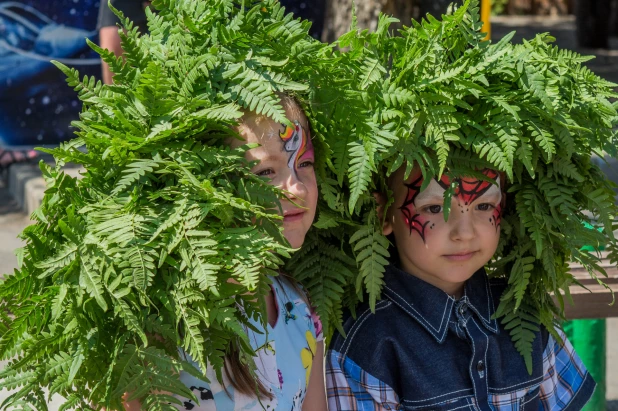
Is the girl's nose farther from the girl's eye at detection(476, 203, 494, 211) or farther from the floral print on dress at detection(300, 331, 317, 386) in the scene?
the girl's eye at detection(476, 203, 494, 211)

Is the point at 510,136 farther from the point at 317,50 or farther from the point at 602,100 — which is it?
the point at 317,50

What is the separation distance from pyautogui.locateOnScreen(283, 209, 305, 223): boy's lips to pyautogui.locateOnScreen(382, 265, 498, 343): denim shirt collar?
0.56m

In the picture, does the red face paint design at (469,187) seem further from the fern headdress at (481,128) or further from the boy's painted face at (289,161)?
the boy's painted face at (289,161)

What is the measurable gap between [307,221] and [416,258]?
1.72 ft

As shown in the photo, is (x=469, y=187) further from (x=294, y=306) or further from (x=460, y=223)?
(x=294, y=306)

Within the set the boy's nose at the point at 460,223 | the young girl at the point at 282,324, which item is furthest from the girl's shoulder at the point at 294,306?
the boy's nose at the point at 460,223

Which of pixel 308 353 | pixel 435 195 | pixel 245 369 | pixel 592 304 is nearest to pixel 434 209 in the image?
pixel 435 195

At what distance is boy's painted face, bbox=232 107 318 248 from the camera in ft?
6.53

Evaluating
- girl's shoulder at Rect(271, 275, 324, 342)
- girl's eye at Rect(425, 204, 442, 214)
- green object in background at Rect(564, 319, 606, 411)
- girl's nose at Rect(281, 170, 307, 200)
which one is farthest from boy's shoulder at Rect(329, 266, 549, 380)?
green object in background at Rect(564, 319, 606, 411)

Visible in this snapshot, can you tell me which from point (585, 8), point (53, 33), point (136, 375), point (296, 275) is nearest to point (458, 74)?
point (296, 275)

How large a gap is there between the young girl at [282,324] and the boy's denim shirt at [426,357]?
151 mm

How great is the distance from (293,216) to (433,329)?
0.68m

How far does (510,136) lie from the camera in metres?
2.11

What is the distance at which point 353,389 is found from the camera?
2492mm
